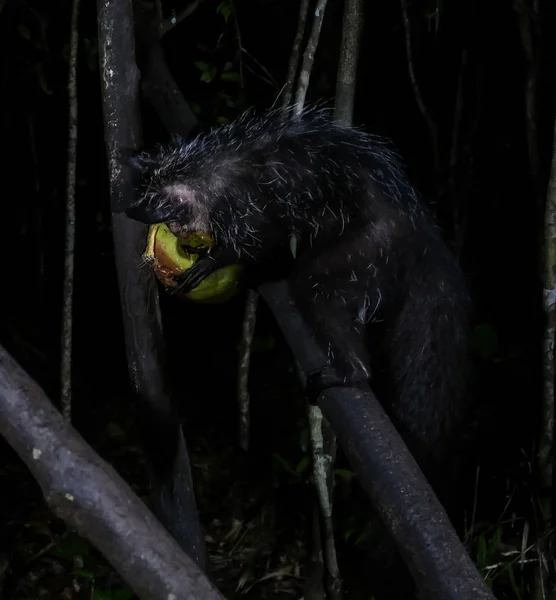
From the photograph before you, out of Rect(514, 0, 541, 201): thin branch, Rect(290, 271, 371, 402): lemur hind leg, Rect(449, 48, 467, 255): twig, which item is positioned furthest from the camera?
Rect(449, 48, 467, 255): twig

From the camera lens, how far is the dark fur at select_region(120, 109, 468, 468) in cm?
267

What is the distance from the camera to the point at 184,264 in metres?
2.53

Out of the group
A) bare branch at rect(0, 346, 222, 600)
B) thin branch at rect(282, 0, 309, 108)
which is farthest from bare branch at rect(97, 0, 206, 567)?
thin branch at rect(282, 0, 309, 108)

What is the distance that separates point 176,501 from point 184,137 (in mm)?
1323

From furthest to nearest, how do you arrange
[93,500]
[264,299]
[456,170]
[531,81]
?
[456,170], [531,81], [264,299], [93,500]

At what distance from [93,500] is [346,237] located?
1.61 meters

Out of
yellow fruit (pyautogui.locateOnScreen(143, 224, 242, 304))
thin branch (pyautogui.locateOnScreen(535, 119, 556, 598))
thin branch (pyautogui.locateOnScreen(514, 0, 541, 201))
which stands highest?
thin branch (pyautogui.locateOnScreen(514, 0, 541, 201))

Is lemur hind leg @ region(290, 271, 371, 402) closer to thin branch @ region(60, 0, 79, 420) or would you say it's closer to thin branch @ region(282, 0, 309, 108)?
thin branch @ region(282, 0, 309, 108)

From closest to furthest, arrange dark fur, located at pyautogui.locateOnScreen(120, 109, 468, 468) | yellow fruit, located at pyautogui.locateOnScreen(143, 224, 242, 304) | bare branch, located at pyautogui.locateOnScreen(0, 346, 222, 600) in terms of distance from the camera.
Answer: bare branch, located at pyautogui.locateOnScreen(0, 346, 222, 600)
yellow fruit, located at pyautogui.locateOnScreen(143, 224, 242, 304)
dark fur, located at pyautogui.locateOnScreen(120, 109, 468, 468)

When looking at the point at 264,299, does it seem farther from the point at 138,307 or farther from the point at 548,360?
the point at 548,360

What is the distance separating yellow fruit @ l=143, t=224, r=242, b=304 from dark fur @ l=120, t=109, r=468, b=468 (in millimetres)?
61

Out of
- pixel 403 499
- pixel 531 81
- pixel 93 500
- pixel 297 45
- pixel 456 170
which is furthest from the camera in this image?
pixel 456 170

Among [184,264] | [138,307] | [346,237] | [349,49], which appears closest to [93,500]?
[138,307]

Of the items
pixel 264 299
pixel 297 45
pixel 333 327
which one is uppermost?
pixel 297 45
